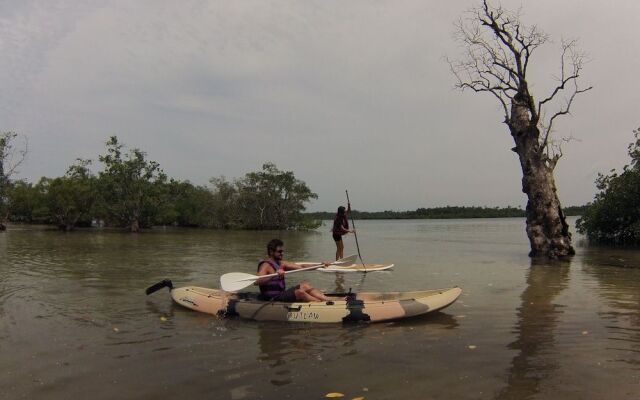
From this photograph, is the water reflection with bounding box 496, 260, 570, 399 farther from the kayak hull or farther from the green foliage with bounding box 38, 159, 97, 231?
the green foliage with bounding box 38, 159, 97, 231

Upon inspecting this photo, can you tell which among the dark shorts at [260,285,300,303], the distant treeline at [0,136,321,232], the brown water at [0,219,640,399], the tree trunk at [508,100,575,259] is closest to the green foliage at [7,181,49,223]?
the distant treeline at [0,136,321,232]

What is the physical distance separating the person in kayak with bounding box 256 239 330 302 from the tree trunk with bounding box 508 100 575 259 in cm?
1463

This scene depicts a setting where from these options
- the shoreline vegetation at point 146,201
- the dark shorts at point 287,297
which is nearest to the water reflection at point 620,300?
the dark shorts at point 287,297

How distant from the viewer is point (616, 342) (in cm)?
690

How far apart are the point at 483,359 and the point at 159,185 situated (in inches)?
1909

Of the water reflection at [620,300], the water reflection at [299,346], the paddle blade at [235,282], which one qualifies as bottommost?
the water reflection at [299,346]

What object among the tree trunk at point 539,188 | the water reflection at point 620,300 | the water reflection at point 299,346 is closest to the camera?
the water reflection at point 299,346

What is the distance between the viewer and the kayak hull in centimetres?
812

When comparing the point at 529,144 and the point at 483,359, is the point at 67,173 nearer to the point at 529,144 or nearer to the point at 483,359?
the point at 529,144

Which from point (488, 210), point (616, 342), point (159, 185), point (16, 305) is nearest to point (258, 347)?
point (616, 342)

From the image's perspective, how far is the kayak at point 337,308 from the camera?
8.12 metres

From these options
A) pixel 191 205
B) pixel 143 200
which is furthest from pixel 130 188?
pixel 191 205

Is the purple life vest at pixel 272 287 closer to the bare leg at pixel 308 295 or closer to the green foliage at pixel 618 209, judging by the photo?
the bare leg at pixel 308 295

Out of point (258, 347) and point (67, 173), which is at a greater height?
point (67, 173)
